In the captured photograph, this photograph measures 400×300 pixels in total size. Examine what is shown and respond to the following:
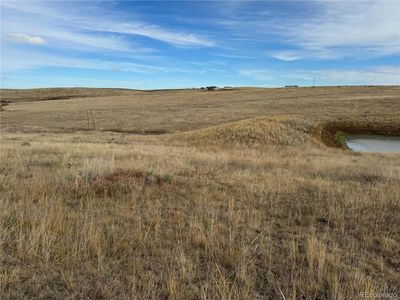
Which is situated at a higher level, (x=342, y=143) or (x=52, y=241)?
(x=52, y=241)

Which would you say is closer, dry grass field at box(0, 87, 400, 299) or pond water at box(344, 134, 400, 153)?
dry grass field at box(0, 87, 400, 299)

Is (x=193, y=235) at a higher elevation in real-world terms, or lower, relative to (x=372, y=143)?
higher

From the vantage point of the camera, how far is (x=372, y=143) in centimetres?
2917

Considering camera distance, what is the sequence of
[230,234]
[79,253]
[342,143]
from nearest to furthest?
1. [79,253]
2. [230,234]
3. [342,143]

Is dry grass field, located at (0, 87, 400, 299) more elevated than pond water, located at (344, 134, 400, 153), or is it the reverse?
dry grass field, located at (0, 87, 400, 299)

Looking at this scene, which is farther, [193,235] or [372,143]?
[372,143]

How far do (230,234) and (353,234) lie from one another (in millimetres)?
2048

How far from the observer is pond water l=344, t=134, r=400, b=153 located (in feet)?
87.8

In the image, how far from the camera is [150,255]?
4.89 m

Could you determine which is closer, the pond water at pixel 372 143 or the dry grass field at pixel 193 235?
the dry grass field at pixel 193 235

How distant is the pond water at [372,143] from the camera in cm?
2677

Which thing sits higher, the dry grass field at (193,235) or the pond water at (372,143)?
the dry grass field at (193,235)

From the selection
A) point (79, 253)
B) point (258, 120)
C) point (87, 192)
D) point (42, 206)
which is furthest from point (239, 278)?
point (258, 120)

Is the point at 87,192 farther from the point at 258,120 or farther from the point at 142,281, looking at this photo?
the point at 258,120
